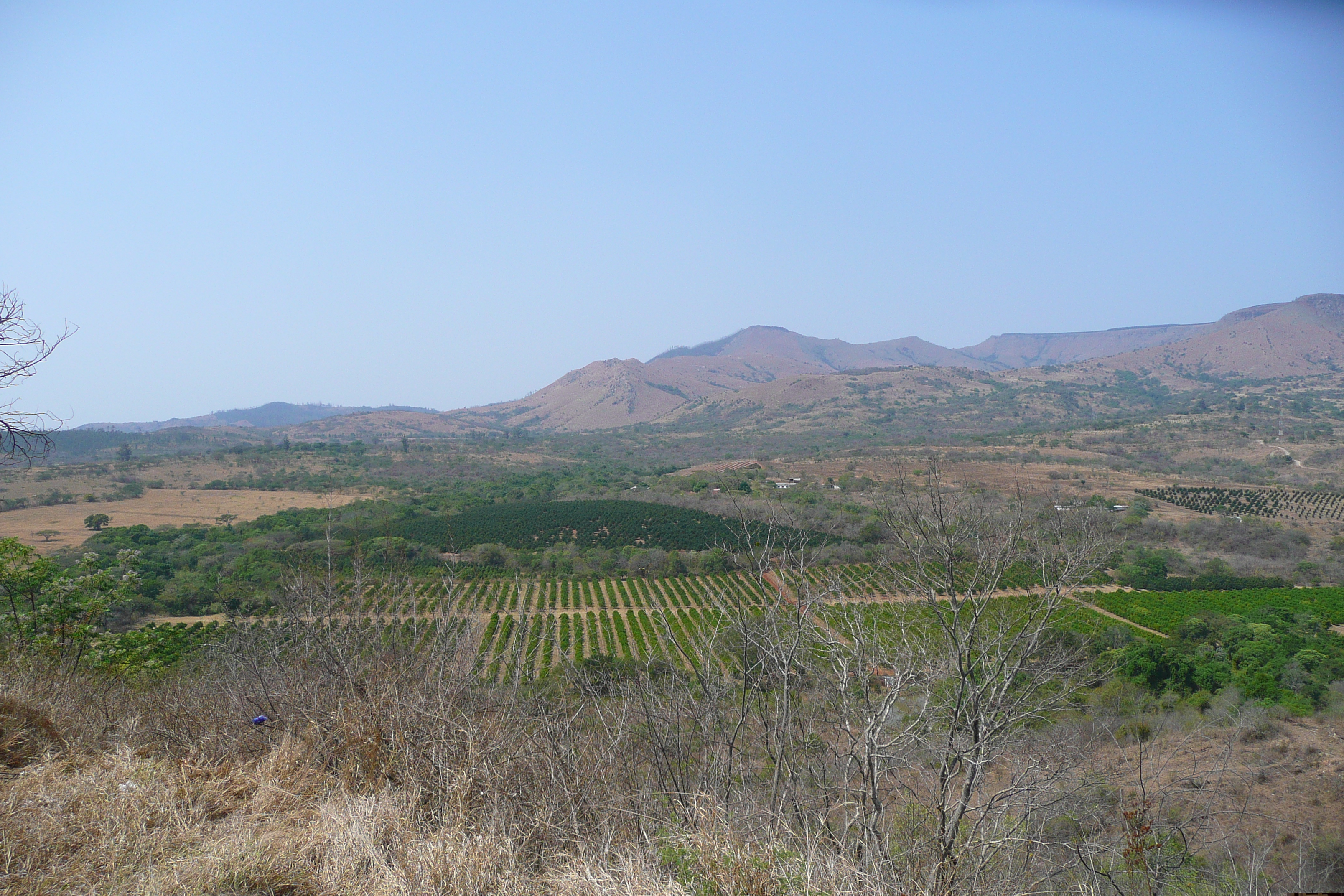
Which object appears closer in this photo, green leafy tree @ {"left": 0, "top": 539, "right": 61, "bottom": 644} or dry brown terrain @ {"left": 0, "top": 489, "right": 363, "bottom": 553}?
green leafy tree @ {"left": 0, "top": 539, "right": 61, "bottom": 644}

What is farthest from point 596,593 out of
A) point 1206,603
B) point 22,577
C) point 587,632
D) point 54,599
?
point 1206,603

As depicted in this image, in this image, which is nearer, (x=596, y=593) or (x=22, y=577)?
(x=22, y=577)

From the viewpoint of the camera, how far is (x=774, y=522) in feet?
21.8

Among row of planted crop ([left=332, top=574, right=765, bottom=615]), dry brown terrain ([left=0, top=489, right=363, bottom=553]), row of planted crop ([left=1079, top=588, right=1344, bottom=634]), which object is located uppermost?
dry brown terrain ([left=0, top=489, right=363, bottom=553])

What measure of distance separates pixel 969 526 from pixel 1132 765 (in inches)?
703

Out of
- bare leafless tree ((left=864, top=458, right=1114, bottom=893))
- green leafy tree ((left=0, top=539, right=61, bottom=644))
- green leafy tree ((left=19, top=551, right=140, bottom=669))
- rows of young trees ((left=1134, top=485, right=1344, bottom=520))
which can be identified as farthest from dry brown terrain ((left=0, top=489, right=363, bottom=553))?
rows of young trees ((left=1134, top=485, right=1344, bottom=520))

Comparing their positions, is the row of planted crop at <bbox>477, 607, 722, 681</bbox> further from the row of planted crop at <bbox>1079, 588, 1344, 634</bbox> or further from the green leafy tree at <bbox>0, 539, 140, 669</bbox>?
→ the row of planted crop at <bbox>1079, 588, 1344, 634</bbox>

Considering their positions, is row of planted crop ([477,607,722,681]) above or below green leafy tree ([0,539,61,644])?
below

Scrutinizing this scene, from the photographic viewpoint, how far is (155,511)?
70438 mm

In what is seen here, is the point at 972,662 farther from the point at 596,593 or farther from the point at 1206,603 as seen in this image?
the point at 1206,603

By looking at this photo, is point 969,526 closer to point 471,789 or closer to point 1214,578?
point 471,789

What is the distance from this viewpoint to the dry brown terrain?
183 feet

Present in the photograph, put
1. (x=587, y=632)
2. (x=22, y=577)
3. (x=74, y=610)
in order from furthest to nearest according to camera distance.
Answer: (x=587, y=632) → (x=74, y=610) → (x=22, y=577)

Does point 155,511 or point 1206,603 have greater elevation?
point 155,511
